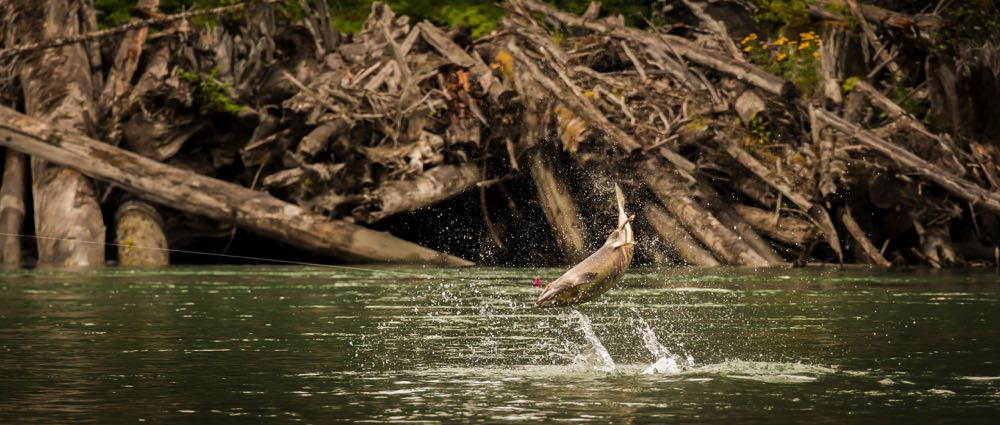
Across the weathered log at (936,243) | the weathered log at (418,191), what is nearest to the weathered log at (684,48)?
the weathered log at (936,243)

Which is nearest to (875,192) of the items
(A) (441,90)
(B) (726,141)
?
(B) (726,141)

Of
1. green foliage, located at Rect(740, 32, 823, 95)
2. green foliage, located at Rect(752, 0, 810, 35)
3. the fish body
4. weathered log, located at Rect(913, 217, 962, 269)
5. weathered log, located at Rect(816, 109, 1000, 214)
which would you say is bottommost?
weathered log, located at Rect(913, 217, 962, 269)

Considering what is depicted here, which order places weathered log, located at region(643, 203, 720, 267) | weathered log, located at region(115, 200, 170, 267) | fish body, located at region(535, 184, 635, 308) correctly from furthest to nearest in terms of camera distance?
weathered log, located at region(115, 200, 170, 267), weathered log, located at region(643, 203, 720, 267), fish body, located at region(535, 184, 635, 308)

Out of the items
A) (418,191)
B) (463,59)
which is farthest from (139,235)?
(463,59)

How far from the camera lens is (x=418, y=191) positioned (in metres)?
25.1

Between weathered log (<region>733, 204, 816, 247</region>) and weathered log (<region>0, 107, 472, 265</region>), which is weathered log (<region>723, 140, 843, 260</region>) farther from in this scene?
weathered log (<region>0, 107, 472, 265</region>)

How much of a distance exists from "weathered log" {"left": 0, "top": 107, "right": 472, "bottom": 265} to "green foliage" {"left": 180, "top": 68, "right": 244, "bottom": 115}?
1633 millimetres

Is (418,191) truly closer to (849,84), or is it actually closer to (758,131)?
(758,131)

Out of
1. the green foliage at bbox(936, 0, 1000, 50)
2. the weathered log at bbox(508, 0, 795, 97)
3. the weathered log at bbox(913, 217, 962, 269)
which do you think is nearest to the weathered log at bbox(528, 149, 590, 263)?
the weathered log at bbox(508, 0, 795, 97)

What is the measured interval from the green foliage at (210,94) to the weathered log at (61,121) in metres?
1.98

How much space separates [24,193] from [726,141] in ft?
41.3

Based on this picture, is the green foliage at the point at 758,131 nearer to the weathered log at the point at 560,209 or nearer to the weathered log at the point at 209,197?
the weathered log at the point at 560,209

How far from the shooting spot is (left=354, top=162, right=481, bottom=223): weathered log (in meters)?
24.6

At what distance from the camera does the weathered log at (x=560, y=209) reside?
24703 millimetres
